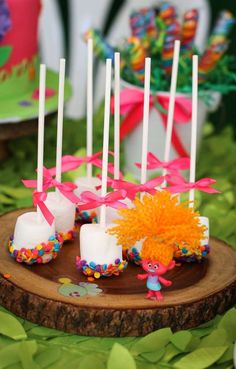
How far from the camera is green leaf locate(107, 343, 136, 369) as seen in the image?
Answer: 3.30 ft

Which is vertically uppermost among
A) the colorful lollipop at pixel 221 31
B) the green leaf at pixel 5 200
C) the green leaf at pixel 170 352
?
the colorful lollipop at pixel 221 31

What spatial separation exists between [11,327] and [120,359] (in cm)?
18

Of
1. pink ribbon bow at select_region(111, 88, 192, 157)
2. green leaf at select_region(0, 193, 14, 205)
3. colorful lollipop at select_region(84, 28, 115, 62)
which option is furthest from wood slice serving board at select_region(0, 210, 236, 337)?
colorful lollipop at select_region(84, 28, 115, 62)

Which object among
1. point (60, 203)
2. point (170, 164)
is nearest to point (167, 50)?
point (170, 164)

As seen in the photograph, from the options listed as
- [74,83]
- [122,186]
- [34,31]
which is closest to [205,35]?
[74,83]

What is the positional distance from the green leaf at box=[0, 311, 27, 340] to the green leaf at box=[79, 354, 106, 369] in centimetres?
10

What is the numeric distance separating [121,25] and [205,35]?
24 cm

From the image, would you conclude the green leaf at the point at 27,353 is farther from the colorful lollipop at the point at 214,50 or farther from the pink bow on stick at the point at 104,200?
the colorful lollipop at the point at 214,50

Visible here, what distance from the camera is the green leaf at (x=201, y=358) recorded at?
106 centimetres

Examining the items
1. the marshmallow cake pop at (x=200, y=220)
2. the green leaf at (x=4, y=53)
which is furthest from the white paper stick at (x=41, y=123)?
the green leaf at (x=4, y=53)

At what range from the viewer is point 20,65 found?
64.2 inches

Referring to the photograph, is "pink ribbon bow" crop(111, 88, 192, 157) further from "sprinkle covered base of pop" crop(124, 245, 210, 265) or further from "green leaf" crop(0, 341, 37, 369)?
"green leaf" crop(0, 341, 37, 369)

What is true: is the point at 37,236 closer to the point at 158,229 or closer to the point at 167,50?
the point at 158,229

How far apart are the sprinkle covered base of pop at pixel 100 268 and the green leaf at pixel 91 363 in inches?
5.3
